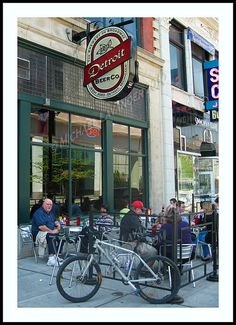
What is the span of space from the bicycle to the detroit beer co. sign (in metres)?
4.31

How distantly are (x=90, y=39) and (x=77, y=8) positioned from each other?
4.85 m

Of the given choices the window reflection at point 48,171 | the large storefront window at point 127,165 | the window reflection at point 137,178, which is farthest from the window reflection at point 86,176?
the window reflection at point 137,178

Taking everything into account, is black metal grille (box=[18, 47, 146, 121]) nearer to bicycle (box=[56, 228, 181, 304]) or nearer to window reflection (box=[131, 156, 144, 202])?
window reflection (box=[131, 156, 144, 202])

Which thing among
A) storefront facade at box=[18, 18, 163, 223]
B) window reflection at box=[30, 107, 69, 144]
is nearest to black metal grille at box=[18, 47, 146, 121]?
storefront facade at box=[18, 18, 163, 223]

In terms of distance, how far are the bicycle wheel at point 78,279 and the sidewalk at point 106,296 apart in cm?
12

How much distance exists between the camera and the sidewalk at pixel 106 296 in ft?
16.9

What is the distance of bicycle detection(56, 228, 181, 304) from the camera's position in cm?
517

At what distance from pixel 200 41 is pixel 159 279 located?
13392 millimetres

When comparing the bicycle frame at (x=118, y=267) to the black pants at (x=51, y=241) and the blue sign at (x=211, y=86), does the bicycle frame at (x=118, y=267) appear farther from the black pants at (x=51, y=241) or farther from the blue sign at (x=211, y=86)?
the blue sign at (x=211, y=86)

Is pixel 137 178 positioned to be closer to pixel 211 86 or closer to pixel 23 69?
pixel 211 86

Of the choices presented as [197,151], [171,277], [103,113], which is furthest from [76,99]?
[197,151]

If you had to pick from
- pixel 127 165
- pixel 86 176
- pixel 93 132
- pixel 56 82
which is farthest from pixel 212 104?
pixel 56 82

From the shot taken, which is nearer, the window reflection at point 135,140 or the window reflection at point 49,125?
the window reflection at point 49,125

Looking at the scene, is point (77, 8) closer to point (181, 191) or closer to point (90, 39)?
point (90, 39)
